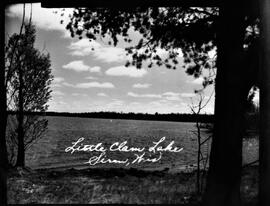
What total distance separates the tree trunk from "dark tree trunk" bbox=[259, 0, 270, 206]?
2695 millimetres

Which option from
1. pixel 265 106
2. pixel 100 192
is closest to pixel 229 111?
pixel 265 106

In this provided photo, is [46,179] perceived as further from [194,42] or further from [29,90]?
[194,42]

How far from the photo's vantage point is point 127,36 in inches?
303

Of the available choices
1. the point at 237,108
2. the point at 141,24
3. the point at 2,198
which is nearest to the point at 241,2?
the point at 237,108

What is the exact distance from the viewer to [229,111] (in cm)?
584

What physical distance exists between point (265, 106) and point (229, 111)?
2.73 m

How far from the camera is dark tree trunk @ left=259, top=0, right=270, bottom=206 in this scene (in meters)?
3.11

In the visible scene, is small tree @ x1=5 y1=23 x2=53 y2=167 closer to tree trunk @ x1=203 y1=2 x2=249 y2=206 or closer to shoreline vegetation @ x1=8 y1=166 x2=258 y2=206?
shoreline vegetation @ x1=8 y1=166 x2=258 y2=206

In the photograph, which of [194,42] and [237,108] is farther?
[194,42]

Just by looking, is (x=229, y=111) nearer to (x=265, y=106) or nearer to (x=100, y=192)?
(x=265, y=106)

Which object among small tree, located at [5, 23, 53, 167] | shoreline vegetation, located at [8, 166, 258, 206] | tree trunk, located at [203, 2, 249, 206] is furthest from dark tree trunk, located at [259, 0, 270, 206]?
small tree, located at [5, 23, 53, 167]

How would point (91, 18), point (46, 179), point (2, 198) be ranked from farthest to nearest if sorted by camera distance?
1. point (46, 179)
2. point (91, 18)
3. point (2, 198)

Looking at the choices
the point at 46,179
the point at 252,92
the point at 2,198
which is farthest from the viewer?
the point at 46,179

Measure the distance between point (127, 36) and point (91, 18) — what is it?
3.07 ft
